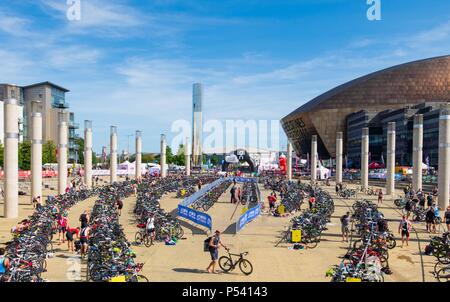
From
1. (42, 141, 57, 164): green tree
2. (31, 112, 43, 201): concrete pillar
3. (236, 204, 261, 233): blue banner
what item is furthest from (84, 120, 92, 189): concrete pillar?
(42, 141, 57, 164): green tree

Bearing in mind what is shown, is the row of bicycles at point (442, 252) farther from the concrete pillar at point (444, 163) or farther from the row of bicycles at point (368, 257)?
the concrete pillar at point (444, 163)

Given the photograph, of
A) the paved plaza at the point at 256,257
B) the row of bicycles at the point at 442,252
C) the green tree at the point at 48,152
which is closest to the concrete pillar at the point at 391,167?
the paved plaza at the point at 256,257

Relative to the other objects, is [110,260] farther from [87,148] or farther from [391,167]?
[391,167]

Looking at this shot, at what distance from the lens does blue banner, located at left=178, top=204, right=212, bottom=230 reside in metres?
20.4

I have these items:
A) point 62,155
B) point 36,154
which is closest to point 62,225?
point 36,154

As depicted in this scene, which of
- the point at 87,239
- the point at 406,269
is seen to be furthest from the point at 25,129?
the point at 406,269

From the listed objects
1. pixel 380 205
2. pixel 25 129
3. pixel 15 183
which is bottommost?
pixel 380 205

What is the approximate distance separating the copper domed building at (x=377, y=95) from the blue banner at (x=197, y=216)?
10141cm

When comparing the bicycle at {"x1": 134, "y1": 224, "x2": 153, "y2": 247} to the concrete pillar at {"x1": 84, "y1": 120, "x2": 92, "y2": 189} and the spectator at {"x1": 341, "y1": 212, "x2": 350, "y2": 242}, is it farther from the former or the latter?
the concrete pillar at {"x1": 84, "y1": 120, "x2": 92, "y2": 189}

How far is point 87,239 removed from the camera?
1509 cm

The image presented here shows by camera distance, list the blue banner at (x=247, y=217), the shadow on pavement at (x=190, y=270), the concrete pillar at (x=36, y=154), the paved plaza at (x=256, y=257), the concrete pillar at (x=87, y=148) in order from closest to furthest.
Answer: the paved plaza at (x=256, y=257) < the shadow on pavement at (x=190, y=270) < the blue banner at (x=247, y=217) < the concrete pillar at (x=36, y=154) < the concrete pillar at (x=87, y=148)

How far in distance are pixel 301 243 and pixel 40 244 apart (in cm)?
951

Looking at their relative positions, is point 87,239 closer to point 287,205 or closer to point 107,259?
point 107,259

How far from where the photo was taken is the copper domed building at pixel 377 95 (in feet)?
376
